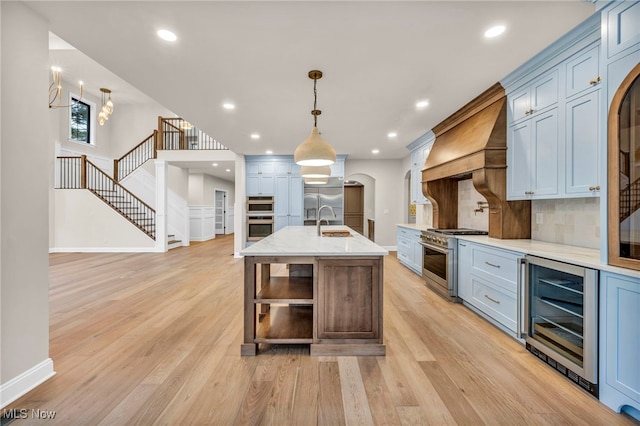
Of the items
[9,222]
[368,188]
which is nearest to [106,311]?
[9,222]

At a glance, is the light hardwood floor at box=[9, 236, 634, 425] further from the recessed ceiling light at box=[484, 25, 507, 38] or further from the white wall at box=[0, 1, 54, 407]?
the recessed ceiling light at box=[484, 25, 507, 38]

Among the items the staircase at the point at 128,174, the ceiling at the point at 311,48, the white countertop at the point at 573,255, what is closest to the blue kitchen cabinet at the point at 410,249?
the white countertop at the point at 573,255

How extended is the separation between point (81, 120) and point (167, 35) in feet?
30.0

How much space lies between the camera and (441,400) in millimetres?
1835

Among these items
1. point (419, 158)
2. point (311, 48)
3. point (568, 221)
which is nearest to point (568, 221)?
point (568, 221)

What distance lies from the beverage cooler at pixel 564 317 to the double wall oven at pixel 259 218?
18.9ft

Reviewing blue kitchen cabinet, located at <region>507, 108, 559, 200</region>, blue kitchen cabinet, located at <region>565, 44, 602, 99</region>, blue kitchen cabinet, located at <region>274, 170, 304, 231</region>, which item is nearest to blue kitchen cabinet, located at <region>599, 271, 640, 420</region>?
blue kitchen cabinet, located at <region>507, 108, 559, 200</region>

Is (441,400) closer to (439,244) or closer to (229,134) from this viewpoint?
(439,244)

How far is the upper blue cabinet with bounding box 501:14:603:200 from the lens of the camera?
232 centimetres

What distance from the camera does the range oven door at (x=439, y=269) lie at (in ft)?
12.6

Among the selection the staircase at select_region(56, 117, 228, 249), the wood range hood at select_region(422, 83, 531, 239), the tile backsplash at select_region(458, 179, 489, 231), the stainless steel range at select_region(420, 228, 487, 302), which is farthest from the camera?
the staircase at select_region(56, 117, 228, 249)

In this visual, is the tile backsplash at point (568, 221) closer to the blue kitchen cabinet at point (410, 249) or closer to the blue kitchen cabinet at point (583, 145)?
the blue kitchen cabinet at point (583, 145)

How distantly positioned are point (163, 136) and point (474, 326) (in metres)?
9.24

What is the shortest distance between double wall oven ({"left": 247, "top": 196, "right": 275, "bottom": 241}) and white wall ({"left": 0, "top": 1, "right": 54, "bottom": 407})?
5.33 metres
